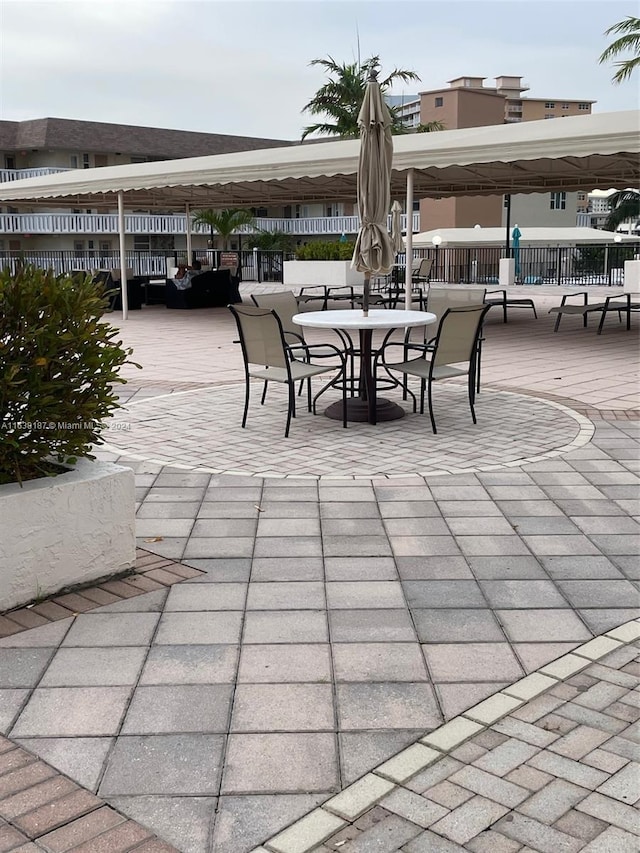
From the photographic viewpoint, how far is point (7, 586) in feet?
12.0

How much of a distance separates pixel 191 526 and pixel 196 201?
20.3 meters

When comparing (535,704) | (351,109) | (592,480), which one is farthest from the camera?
(351,109)

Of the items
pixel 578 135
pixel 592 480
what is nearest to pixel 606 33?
pixel 578 135

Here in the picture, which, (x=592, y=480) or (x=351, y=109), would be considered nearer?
(x=592, y=480)

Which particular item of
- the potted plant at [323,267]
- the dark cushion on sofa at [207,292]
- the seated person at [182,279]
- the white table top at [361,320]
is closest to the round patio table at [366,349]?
the white table top at [361,320]

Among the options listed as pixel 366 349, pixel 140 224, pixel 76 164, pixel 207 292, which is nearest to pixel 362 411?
pixel 366 349

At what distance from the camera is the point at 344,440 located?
673 centimetres

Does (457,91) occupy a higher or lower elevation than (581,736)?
higher

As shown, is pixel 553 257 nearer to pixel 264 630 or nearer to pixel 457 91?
pixel 457 91

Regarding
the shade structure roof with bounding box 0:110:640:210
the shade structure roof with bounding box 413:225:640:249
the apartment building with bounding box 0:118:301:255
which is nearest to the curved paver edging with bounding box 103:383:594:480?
the shade structure roof with bounding box 0:110:640:210

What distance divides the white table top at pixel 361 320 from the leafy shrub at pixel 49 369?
3.14 m

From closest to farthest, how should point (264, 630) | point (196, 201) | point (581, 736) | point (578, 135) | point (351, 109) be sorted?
point (581, 736), point (264, 630), point (578, 135), point (196, 201), point (351, 109)

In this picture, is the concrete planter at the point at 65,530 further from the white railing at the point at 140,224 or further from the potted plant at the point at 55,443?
the white railing at the point at 140,224

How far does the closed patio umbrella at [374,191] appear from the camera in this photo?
7.30m
